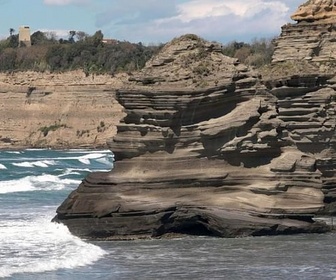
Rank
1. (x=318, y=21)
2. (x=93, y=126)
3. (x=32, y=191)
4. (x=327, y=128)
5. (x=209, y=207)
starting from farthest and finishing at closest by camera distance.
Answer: (x=93, y=126) < (x=32, y=191) < (x=318, y=21) < (x=327, y=128) < (x=209, y=207)

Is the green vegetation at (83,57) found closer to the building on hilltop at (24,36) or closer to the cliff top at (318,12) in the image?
the building on hilltop at (24,36)

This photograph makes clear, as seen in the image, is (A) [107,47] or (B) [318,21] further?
(A) [107,47]

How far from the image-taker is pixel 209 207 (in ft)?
80.0

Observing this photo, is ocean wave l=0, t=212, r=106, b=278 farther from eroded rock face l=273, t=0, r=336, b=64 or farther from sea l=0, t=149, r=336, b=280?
eroded rock face l=273, t=0, r=336, b=64

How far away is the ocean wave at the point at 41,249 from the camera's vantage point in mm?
20953

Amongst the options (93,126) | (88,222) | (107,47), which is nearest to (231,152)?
(88,222)

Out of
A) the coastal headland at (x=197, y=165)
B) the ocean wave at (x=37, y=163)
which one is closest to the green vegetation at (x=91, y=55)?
the ocean wave at (x=37, y=163)

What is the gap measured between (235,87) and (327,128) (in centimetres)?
441

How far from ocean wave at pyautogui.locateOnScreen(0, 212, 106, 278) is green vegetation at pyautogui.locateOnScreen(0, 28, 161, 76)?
7947cm

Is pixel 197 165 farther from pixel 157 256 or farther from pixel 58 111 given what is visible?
pixel 58 111

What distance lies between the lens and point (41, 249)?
23078mm

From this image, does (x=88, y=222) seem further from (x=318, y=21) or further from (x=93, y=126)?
(x=93, y=126)

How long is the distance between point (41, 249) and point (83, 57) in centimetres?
8971

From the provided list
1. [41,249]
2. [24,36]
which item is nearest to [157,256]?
[41,249]
